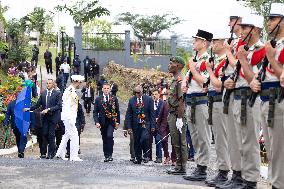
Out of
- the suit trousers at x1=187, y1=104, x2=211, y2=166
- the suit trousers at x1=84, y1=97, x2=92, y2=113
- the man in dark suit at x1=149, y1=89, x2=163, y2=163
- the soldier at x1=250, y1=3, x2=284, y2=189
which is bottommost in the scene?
the suit trousers at x1=84, y1=97, x2=92, y2=113

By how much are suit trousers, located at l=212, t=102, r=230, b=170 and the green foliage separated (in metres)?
30.5

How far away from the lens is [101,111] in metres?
13.8

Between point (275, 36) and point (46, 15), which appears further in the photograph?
point (46, 15)

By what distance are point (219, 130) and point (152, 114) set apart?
17.9 ft

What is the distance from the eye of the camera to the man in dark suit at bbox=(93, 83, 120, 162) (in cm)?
1383

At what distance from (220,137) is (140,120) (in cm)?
533

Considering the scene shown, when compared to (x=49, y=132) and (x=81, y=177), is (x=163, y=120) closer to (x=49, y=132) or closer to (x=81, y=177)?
(x=49, y=132)

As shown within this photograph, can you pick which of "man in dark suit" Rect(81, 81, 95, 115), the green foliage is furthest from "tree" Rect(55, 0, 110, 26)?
"man in dark suit" Rect(81, 81, 95, 115)

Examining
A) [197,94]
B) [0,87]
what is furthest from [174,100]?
[0,87]

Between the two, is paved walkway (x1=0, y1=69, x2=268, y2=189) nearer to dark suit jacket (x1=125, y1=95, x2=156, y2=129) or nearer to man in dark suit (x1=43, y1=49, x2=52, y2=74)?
dark suit jacket (x1=125, y1=95, x2=156, y2=129)

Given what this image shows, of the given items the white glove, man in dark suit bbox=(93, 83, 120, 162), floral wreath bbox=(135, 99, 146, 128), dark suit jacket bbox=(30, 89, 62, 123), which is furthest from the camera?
man in dark suit bbox=(93, 83, 120, 162)

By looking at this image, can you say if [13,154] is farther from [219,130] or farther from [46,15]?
[46,15]

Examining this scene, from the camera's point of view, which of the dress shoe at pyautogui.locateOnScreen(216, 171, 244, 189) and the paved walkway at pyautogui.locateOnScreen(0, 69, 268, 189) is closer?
the dress shoe at pyautogui.locateOnScreen(216, 171, 244, 189)

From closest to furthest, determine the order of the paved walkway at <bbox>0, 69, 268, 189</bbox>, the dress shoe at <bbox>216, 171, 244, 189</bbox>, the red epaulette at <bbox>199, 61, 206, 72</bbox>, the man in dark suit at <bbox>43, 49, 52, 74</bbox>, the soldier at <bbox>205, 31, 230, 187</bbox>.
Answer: the dress shoe at <bbox>216, 171, 244, 189</bbox>
the paved walkway at <bbox>0, 69, 268, 189</bbox>
the soldier at <bbox>205, 31, 230, 187</bbox>
the red epaulette at <bbox>199, 61, 206, 72</bbox>
the man in dark suit at <bbox>43, 49, 52, 74</bbox>
